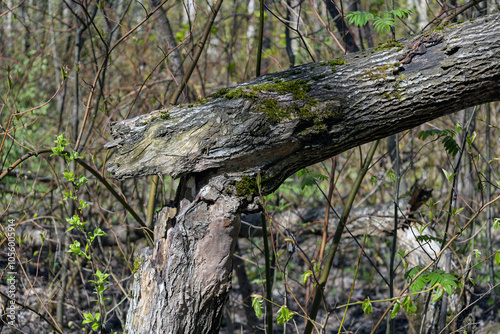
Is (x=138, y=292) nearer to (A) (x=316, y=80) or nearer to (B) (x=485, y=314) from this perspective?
(A) (x=316, y=80)

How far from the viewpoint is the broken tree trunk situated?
1634 millimetres

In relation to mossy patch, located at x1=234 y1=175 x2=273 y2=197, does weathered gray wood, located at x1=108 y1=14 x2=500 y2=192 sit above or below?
above

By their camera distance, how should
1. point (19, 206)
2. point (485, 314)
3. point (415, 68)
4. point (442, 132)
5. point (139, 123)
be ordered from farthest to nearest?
point (485, 314) < point (19, 206) < point (442, 132) < point (139, 123) < point (415, 68)

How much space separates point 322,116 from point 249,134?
0.33 m

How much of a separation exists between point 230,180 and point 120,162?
49 cm

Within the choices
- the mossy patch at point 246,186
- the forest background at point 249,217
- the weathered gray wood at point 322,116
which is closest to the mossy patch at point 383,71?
the weathered gray wood at point 322,116

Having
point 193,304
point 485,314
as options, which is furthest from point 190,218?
point 485,314

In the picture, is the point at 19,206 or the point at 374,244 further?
the point at 374,244

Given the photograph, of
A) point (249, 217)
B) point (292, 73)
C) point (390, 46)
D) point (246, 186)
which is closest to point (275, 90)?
point (292, 73)

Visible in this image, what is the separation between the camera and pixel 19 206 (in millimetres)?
3650

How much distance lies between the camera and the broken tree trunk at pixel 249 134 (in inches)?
64.3

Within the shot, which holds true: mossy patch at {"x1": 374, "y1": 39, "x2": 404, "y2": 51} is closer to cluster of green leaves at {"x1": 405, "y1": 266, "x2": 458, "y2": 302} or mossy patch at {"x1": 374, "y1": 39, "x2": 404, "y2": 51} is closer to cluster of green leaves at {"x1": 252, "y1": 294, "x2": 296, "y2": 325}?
cluster of green leaves at {"x1": 405, "y1": 266, "x2": 458, "y2": 302}

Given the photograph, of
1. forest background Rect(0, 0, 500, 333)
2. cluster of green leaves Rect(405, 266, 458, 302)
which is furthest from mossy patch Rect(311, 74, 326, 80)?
cluster of green leaves Rect(405, 266, 458, 302)

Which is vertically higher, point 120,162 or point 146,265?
point 120,162
